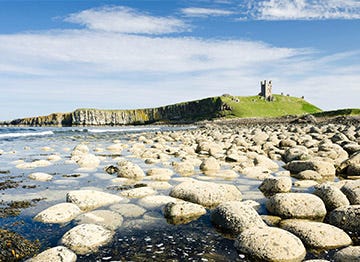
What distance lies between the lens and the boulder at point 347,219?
537 cm

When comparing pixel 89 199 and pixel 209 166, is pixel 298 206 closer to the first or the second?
pixel 89 199

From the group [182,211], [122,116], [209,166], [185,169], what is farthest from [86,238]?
[122,116]

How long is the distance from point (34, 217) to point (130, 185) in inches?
126

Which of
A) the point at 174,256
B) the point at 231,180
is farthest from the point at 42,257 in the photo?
the point at 231,180

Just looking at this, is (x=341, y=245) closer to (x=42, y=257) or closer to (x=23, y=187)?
(x=42, y=257)

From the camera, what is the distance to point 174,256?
452 cm

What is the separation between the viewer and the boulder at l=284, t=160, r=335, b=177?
10031 millimetres

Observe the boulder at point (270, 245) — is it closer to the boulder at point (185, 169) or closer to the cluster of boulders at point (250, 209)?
the cluster of boulders at point (250, 209)

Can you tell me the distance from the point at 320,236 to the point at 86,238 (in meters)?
3.62

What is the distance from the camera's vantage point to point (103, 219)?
19.3ft

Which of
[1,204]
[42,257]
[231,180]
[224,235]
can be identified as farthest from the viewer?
[231,180]

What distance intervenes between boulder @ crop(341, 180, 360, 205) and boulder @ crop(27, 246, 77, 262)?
5.47 m

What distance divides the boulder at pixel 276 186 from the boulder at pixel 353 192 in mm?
1331

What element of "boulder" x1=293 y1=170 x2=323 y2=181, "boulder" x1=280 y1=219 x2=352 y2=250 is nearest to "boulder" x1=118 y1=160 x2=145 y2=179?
"boulder" x1=293 y1=170 x2=323 y2=181
